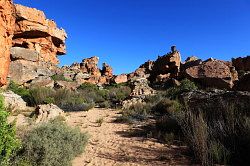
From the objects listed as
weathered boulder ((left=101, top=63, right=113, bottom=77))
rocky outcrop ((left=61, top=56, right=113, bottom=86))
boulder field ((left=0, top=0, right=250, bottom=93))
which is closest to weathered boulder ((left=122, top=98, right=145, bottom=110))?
boulder field ((left=0, top=0, right=250, bottom=93))

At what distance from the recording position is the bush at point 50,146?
539 centimetres

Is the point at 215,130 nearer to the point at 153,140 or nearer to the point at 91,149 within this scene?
the point at 153,140

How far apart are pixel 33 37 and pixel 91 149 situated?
25.4 metres

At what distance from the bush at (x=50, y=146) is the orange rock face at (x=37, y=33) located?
23998 mm

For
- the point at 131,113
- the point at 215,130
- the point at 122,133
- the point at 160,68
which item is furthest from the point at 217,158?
the point at 160,68

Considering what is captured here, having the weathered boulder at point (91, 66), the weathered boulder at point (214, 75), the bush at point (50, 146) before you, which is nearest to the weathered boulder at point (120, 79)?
the weathered boulder at point (91, 66)

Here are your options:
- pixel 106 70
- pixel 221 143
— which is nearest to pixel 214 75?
pixel 221 143

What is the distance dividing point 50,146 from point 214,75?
671 inches

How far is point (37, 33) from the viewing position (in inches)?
1183

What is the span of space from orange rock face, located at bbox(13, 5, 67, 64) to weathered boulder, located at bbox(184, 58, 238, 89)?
16.7 m

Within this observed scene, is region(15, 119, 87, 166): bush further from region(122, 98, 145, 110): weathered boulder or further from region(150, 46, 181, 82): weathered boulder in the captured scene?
region(150, 46, 181, 82): weathered boulder

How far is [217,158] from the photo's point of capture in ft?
18.0

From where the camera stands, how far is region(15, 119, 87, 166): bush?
539 centimetres

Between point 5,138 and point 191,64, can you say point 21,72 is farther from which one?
point 5,138
